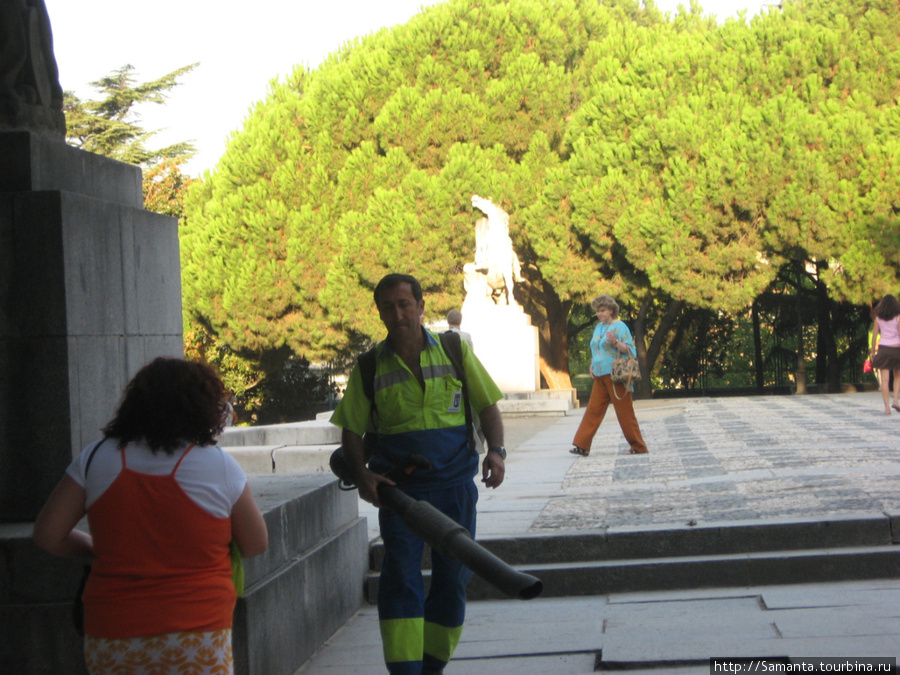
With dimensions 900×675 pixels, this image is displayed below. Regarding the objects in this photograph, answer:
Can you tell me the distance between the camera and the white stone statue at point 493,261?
71.7 ft

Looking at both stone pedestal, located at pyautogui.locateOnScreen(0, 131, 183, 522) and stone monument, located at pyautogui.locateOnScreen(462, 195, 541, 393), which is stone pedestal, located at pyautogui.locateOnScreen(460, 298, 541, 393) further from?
stone pedestal, located at pyautogui.locateOnScreen(0, 131, 183, 522)

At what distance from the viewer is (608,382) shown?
397 inches

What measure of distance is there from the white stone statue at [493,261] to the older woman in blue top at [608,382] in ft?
37.6

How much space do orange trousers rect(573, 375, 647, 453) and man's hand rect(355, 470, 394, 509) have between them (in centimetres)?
651

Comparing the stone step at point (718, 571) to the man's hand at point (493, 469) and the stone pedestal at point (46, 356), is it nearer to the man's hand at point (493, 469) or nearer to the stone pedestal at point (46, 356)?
the man's hand at point (493, 469)

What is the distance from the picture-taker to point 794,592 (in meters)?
5.07

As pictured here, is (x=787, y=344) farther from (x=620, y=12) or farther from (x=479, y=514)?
(x=479, y=514)

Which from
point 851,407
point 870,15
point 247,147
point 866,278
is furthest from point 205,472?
point 247,147

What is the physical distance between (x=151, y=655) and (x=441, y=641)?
5.11 ft

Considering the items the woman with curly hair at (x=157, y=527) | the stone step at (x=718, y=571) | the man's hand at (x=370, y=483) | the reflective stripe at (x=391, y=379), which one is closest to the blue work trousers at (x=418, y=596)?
the man's hand at (x=370, y=483)

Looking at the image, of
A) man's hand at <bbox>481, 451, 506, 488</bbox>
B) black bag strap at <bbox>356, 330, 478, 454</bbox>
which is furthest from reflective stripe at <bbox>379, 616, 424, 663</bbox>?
black bag strap at <bbox>356, 330, 478, 454</bbox>

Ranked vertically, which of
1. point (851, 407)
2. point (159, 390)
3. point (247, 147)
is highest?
point (247, 147)

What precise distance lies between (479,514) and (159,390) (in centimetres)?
433

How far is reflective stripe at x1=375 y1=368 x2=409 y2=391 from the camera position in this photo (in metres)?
3.81
